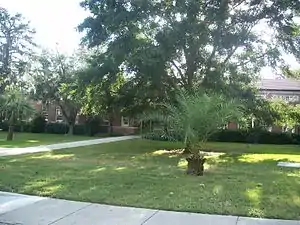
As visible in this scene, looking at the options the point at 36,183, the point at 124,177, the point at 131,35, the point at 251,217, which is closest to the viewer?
the point at 251,217

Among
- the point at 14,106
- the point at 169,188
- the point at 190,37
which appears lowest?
the point at 169,188

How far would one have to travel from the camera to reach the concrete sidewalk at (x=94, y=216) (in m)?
6.51

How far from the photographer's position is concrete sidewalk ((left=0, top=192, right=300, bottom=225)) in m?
6.51

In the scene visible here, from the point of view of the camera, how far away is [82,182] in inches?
402

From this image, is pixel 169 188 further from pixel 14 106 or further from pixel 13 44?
pixel 13 44

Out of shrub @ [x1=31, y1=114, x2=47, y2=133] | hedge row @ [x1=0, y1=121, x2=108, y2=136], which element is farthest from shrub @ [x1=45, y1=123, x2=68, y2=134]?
shrub @ [x1=31, y1=114, x2=47, y2=133]

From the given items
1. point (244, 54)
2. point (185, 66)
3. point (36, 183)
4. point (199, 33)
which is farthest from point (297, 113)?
point (36, 183)

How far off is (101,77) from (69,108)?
77.9 ft

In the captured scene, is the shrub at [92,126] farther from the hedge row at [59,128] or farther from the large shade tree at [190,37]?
the large shade tree at [190,37]

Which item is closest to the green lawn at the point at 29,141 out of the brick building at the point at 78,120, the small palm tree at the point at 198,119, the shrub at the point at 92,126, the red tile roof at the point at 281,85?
the shrub at the point at 92,126

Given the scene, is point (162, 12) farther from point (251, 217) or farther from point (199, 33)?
point (251, 217)

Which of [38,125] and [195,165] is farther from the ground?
[38,125]

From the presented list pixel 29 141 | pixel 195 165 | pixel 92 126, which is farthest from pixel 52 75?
pixel 195 165

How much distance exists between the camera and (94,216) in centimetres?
689
